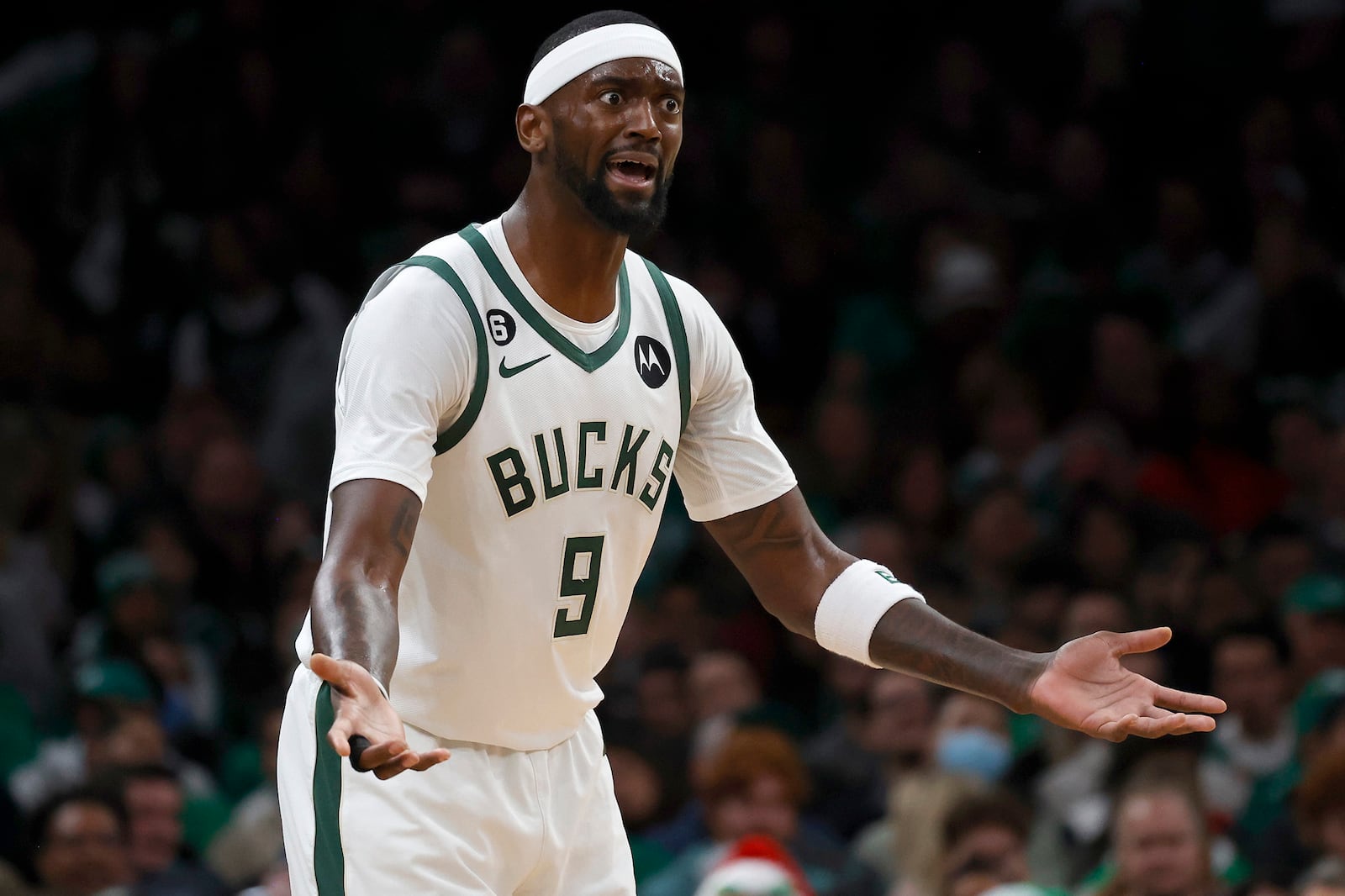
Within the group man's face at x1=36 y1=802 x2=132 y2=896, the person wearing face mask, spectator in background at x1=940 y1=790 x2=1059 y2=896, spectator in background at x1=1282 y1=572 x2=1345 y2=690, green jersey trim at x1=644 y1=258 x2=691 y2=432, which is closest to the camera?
green jersey trim at x1=644 y1=258 x2=691 y2=432

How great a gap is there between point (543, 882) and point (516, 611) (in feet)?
1.92

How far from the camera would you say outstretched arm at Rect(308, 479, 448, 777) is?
128 inches

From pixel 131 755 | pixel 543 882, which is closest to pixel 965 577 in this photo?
pixel 131 755

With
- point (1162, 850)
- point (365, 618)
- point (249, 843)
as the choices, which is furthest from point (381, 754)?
point (249, 843)

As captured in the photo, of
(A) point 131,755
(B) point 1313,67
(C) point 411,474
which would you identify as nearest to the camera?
(C) point 411,474

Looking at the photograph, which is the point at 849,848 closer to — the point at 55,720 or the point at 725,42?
the point at 55,720

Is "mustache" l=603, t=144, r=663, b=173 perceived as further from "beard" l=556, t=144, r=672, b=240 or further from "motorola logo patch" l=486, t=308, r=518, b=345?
"motorola logo patch" l=486, t=308, r=518, b=345

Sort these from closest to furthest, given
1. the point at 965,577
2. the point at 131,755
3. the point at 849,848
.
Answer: the point at 849,848
the point at 131,755
the point at 965,577

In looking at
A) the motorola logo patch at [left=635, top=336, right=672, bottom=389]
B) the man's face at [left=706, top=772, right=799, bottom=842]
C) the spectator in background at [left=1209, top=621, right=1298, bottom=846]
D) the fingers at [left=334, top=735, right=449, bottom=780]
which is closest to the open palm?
the motorola logo patch at [left=635, top=336, right=672, bottom=389]

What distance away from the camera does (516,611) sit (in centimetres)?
423

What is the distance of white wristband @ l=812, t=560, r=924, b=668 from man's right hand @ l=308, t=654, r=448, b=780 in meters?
1.45

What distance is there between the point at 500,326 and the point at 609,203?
1.18 ft

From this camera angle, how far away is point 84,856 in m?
7.19

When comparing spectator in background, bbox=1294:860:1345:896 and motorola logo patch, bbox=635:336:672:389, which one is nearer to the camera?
motorola logo patch, bbox=635:336:672:389
